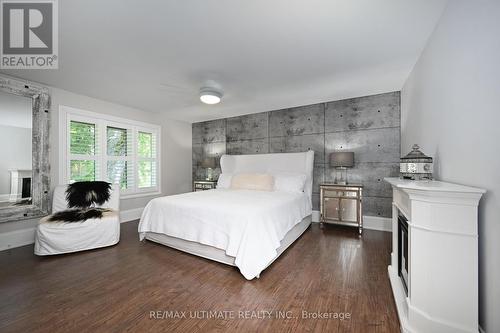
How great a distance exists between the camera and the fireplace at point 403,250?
5.64 ft

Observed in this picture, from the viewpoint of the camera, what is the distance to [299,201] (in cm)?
332

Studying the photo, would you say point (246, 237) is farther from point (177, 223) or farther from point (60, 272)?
point (60, 272)

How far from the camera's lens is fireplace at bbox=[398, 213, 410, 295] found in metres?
1.72

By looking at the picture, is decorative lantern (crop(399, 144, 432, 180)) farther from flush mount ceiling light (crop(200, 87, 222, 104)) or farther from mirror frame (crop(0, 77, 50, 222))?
mirror frame (crop(0, 77, 50, 222))

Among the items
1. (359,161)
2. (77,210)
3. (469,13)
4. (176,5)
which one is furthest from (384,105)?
(77,210)

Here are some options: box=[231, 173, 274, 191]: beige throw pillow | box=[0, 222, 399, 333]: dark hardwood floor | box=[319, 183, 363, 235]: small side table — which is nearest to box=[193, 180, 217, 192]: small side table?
box=[231, 173, 274, 191]: beige throw pillow

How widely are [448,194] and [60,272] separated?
352cm

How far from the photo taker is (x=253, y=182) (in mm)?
3930

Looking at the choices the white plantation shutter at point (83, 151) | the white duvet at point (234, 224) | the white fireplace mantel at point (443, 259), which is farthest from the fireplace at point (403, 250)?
the white plantation shutter at point (83, 151)

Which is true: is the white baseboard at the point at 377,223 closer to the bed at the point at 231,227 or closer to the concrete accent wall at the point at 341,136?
the concrete accent wall at the point at 341,136

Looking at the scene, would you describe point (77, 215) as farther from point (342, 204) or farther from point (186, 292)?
point (342, 204)

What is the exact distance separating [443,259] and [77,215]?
397cm

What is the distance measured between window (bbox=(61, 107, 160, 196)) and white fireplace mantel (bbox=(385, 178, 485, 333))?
15.6ft

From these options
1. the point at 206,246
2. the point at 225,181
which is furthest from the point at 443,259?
the point at 225,181
